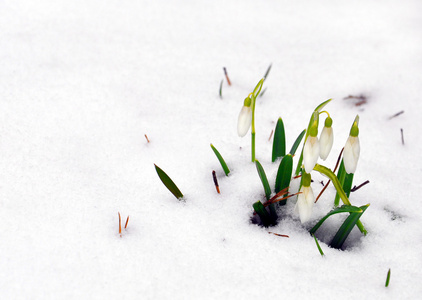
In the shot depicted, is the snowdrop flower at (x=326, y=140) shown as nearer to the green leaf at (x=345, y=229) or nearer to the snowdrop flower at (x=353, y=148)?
the snowdrop flower at (x=353, y=148)

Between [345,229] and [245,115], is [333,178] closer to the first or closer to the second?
[345,229]

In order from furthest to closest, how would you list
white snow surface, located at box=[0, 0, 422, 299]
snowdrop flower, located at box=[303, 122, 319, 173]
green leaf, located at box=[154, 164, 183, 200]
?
green leaf, located at box=[154, 164, 183, 200] → white snow surface, located at box=[0, 0, 422, 299] → snowdrop flower, located at box=[303, 122, 319, 173]

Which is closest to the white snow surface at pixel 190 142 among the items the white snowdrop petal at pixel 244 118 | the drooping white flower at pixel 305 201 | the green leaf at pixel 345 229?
the green leaf at pixel 345 229

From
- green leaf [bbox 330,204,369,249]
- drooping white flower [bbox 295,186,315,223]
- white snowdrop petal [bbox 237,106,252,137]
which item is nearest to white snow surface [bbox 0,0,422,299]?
green leaf [bbox 330,204,369,249]

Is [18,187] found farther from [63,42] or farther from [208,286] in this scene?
[63,42]

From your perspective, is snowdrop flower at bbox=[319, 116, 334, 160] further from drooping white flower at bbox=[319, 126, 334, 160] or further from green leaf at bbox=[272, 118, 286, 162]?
green leaf at bbox=[272, 118, 286, 162]

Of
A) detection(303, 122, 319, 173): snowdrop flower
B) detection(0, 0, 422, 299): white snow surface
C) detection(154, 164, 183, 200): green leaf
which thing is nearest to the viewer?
detection(303, 122, 319, 173): snowdrop flower
